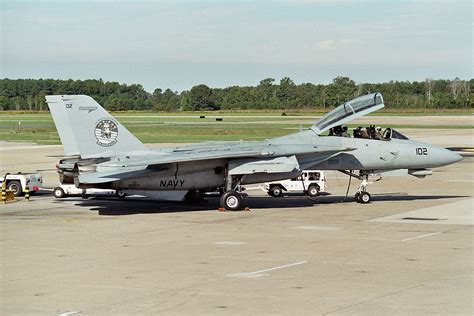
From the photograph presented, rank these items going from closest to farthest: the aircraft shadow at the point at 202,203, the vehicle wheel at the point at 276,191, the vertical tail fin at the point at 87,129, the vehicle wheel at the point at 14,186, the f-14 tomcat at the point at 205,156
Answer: the f-14 tomcat at the point at 205,156 → the vertical tail fin at the point at 87,129 → the aircraft shadow at the point at 202,203 → the vehicle wheel at the point at 276,191 → the vehicle wheel at the point at 14,186

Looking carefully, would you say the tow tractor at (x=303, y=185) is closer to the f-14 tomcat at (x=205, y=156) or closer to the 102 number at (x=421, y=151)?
the f-14 tomcat at (x=205, y=156)

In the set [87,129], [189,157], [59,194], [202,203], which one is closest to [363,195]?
[202,203]

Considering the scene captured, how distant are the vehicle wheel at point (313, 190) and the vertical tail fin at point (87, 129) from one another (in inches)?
319

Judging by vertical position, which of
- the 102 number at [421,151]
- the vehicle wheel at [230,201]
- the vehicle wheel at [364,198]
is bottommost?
the vehicle wheel at [364,198]

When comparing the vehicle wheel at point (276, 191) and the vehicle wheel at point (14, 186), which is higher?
the vehicle wheel at point (14, 186)

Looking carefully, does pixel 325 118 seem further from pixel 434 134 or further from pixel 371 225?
pixel 434 134

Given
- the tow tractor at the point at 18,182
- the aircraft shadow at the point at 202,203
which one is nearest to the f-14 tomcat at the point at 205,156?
the aircraft shadow at the point at 202,203

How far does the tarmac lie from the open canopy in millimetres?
2929

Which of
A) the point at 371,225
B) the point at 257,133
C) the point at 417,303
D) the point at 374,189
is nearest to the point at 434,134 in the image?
the point at 257,133

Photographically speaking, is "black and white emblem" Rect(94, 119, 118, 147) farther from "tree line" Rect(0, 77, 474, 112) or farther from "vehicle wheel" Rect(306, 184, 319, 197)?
"tree line" Rect(0, 77, 474, 112)

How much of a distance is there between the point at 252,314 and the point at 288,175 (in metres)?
16.0

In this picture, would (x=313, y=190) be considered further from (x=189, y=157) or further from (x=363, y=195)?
(x=189, y=157)

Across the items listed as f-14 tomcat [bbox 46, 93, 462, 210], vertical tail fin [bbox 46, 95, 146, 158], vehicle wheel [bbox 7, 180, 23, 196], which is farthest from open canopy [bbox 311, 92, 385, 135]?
vehicle wheel [bbox 7, 180, 23, 196]

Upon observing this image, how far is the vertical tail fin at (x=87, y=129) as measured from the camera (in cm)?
2889
